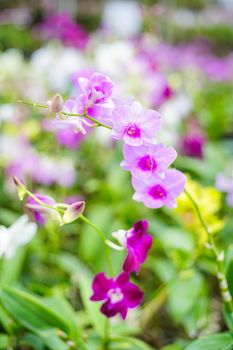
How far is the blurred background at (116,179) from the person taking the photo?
48.3 inches

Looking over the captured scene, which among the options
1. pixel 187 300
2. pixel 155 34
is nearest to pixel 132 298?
pixel 187 300

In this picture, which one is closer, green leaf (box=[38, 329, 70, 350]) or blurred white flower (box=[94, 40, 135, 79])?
green leaf (box=[38, 329, 70, 350])

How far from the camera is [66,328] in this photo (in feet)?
2.85

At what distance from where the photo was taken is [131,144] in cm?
63

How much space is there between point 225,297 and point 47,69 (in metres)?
1.35

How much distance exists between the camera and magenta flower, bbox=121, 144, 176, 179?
65 centimetres

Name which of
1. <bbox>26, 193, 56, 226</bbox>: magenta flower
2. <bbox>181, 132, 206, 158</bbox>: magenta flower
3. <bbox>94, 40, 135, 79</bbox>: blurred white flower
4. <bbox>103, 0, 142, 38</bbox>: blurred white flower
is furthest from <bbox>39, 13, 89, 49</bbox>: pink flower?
<bbox>103, 0, 142, 38</bbox>: blurred white flower

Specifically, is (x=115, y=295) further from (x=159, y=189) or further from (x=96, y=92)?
(x=96, y=92)

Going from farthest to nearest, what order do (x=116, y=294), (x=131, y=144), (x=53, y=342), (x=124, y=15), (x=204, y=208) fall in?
1. (x=124, y=15)
2. (x=204, y=208)
3. (x=53, y=342)
4. (x=116, y=294)
5. (x=131, y=144)

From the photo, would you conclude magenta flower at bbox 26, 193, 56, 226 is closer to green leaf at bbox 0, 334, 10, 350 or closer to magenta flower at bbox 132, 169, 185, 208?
magenta flower at bbox 132, 169, 185, 208

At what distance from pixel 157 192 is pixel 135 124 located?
9 cm

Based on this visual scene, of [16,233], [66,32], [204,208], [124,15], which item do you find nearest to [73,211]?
[16,233]

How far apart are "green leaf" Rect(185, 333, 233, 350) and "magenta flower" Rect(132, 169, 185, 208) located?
0.23m

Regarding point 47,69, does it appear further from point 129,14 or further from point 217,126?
point 129,14
